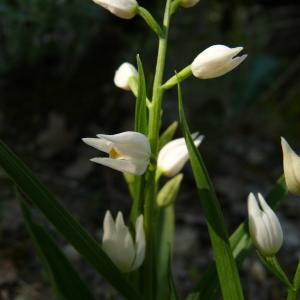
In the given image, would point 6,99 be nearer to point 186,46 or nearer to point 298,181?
point 186,46

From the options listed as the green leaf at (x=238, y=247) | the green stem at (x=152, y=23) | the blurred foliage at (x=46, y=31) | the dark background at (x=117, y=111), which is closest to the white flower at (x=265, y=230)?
the green leaf at (x=238, y=247)

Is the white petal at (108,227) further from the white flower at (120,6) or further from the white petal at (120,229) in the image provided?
the white flower at (120,6)

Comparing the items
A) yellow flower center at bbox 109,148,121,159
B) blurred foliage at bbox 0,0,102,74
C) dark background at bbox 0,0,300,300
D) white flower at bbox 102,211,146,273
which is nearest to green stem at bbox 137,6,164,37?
yellow flower center at bbox 109,148,121,159

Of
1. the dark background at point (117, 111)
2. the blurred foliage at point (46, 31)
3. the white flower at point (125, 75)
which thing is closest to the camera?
the white flower at point (125, 75)

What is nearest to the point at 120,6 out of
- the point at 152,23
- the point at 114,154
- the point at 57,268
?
the point at 152,23

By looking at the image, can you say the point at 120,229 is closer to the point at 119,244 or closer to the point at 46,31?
the point at 119,244

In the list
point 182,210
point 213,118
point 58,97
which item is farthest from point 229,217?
point 58,97
